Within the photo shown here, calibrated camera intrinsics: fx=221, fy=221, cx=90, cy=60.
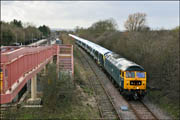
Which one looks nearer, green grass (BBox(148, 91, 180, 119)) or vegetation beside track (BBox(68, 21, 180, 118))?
green grass (BBox(148, 91, 180, 119))

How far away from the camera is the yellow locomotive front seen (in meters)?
16.3

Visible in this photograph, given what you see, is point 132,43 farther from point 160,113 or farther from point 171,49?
point 160,113

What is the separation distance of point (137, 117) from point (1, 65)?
10.2 meters

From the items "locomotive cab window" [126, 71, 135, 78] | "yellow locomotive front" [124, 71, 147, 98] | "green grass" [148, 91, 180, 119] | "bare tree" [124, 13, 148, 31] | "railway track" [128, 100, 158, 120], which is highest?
"bare tree" [124, 13, 148, 31]

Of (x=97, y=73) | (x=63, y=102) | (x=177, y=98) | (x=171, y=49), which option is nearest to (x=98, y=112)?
(x=63, y=102)

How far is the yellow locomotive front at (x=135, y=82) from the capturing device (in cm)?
1633

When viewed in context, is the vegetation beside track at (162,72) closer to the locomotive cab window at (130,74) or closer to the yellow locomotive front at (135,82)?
the yellow locomotive front at (135,82)

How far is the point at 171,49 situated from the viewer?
1944 cm

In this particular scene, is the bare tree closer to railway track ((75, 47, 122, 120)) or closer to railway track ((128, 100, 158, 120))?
railway track ((75, 47, 122, 120))

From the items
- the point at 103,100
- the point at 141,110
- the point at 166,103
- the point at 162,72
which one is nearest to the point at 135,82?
the point at 141,110

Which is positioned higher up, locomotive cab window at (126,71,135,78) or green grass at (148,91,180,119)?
locomotive cab window at (126,71,135,78)

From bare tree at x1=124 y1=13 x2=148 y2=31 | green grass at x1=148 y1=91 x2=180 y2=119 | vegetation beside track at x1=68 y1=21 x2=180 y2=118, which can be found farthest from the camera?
bare tree at x1=124 y1=13 x2=148 y2=31

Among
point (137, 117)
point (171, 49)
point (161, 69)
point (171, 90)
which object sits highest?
point (171, 49)

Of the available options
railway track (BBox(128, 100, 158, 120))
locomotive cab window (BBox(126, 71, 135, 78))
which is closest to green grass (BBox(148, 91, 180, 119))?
railway track (BBox(128, 100, 158, 120))
